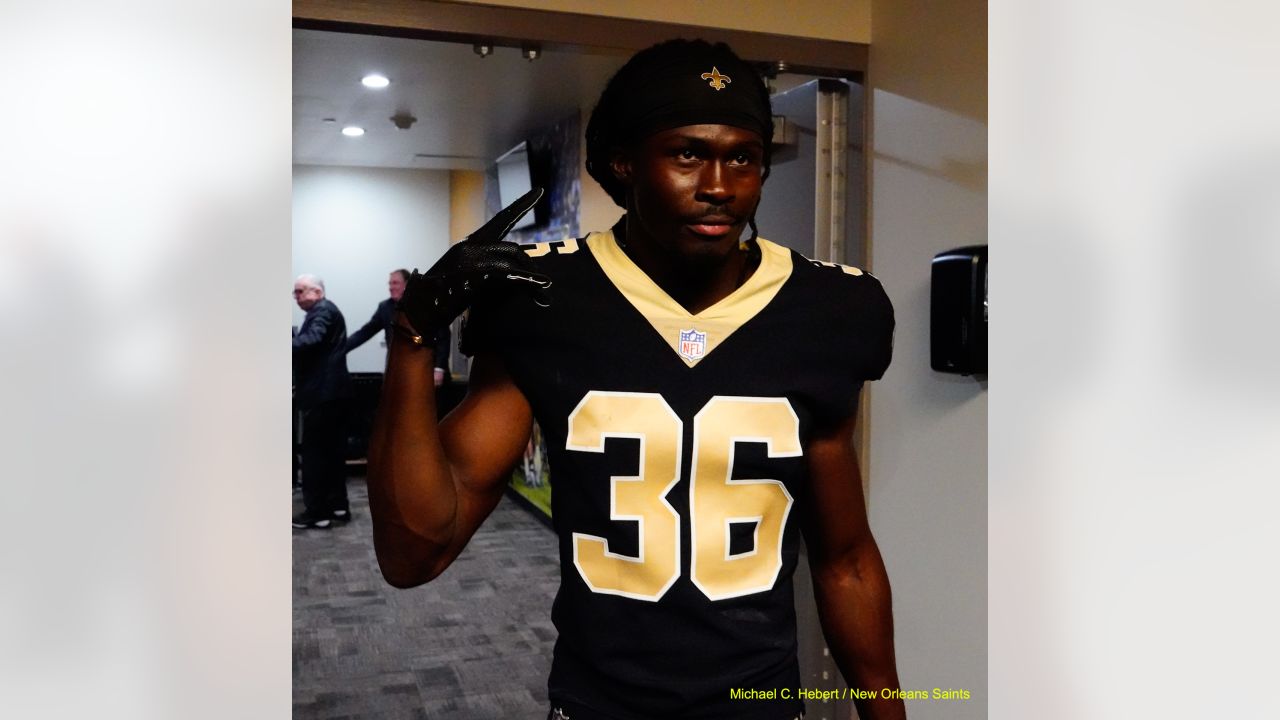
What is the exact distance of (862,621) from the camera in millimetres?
1381

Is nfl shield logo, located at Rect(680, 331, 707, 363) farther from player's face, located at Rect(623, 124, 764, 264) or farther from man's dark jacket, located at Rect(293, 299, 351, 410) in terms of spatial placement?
man's dark jacket, located at Rect(293, 299, 351, 410)

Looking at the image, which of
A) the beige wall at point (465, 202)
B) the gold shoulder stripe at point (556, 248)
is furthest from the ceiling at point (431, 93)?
the gold shoulder stripe at point (556, 248)

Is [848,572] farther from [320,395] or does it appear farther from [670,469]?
[320,395]

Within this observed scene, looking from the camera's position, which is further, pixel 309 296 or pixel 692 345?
pixel 309 296

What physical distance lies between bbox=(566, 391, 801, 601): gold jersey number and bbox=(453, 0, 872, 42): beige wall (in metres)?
1.66

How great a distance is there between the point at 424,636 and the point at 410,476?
3.50 meters

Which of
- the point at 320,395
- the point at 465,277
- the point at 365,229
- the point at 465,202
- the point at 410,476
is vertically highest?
the point at 465,202

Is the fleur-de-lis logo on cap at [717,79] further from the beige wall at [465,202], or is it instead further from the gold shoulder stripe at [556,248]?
the beige wall at [465,202]

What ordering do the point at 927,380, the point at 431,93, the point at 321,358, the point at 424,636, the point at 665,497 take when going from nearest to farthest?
1. the point at 665,497
2. the point at 927,380
3. the point at 424,636
4. the point at 321,358
5. the point at 431,93

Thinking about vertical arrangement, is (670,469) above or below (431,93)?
below

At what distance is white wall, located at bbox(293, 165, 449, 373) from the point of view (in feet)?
34.9

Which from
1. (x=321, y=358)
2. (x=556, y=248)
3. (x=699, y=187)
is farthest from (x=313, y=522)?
(x=699, y=187)

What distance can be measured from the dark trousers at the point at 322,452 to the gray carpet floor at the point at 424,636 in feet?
1.33
